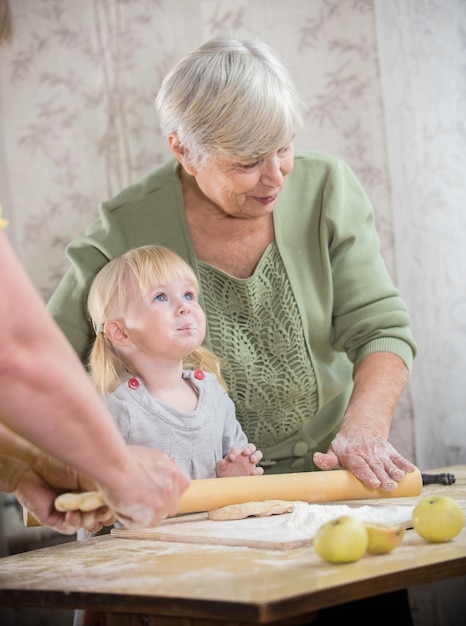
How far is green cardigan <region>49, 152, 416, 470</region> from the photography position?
7.42 feet

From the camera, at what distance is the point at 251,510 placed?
1725 mm

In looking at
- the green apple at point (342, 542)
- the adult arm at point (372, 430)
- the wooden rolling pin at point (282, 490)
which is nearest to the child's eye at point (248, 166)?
the adult arm at point (372, 430)

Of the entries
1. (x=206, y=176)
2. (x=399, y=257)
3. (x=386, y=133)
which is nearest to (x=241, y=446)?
(x=206, y=176)

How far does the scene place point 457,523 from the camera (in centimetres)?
143

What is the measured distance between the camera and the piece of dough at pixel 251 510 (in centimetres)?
172

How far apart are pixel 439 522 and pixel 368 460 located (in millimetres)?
465

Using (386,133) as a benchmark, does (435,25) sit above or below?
above

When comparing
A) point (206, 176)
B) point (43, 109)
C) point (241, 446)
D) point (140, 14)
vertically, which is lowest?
point (241, 446)

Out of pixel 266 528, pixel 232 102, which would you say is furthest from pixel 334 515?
pixel 232 102

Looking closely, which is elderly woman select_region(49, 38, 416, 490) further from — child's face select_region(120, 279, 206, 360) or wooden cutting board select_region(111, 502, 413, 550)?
wooden cutting board select_region(111, 502, 413, 550)

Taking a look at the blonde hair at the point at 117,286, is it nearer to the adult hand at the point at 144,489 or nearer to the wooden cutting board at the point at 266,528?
the wooden cutting board at the point at 266,528

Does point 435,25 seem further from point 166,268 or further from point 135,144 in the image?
point 166,268

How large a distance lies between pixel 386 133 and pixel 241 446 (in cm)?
133

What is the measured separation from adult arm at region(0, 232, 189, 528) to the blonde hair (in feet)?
2.97
